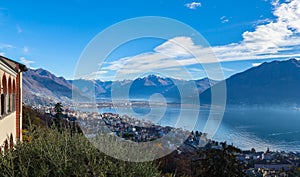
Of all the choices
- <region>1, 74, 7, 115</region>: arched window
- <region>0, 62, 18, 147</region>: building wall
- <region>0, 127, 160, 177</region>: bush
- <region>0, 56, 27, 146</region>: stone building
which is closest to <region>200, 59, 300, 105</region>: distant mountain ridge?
<region>0, 56, 27, 146</region>: stone building

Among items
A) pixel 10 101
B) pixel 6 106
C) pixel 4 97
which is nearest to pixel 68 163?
pixel 6 106

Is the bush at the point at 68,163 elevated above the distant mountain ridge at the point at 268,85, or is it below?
below

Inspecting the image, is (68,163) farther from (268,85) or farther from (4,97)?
(268,85)

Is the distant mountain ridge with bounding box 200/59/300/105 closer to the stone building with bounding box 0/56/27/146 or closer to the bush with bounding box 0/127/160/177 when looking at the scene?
the stone building with bounding box 0/56/27/146

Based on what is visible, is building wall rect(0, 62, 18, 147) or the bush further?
building wall rect(0, 62, 18, 147)

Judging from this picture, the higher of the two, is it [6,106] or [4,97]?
[4,97]

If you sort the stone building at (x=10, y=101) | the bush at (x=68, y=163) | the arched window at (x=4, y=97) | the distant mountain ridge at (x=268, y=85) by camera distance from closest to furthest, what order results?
the bush at (x=68, y=163), the stone building at (x=10, y=101), the arched window at (x=4, y=97), the distant mountain ridge at (x=268, y=85)

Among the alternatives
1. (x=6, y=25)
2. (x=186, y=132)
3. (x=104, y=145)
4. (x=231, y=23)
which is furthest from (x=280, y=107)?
(x=104, y=145)

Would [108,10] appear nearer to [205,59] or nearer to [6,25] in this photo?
[205,59]

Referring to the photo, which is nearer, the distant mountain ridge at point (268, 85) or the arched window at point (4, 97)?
the arched window at point (4, 97)

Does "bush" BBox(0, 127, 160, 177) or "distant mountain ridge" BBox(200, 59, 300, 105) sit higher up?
"distant mountain ridge" BBox(200, 59, 300, 105)

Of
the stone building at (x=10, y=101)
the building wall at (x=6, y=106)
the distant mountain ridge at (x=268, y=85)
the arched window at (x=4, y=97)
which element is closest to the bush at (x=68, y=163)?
the stone building at (x=10, y=101)

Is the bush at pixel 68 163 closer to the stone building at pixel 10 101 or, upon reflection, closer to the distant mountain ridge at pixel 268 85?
the stone building at pixel 10 101
